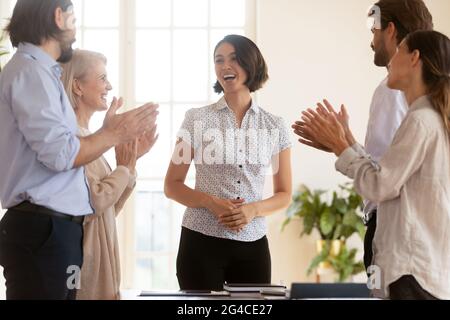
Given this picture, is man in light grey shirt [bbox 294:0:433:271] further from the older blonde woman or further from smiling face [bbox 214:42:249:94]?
the older blonde woman

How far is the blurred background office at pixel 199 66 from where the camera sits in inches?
160

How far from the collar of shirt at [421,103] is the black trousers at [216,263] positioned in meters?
0.86

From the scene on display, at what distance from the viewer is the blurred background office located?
4070 millimetres

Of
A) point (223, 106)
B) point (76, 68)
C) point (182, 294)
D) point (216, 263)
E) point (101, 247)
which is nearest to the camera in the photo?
point (182, 294)

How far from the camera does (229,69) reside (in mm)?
2537

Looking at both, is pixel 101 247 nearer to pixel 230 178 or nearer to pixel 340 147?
pixel 230 178

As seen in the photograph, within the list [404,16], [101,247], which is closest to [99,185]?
[101,247]

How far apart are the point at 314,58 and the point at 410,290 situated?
2.84 metres

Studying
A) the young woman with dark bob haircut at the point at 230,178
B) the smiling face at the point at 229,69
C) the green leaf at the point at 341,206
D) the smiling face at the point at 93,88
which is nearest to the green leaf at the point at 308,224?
the green leaf at the point at 341,206

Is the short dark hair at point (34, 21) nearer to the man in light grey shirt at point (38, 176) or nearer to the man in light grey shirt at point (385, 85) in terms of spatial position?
the man in light grey shirt at point (38, 176)

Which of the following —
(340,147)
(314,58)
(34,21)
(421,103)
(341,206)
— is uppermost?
(314,58)
